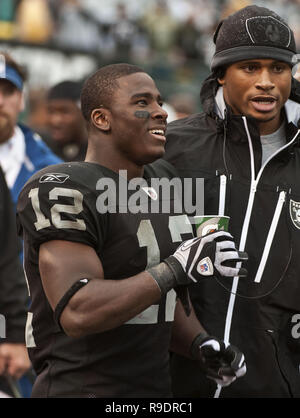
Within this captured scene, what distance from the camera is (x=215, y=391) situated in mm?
4039

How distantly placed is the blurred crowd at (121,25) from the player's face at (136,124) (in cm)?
1076

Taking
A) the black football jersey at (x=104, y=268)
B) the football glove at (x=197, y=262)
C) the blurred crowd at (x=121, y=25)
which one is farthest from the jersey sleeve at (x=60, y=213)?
the blurred crowd at (x=121, y=25)

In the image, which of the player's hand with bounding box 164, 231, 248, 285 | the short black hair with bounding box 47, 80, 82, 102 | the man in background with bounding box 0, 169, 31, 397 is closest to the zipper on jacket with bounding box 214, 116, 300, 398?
the player's hand with bounding box 164, 231, 248, 285

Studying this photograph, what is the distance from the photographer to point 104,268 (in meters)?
3.42

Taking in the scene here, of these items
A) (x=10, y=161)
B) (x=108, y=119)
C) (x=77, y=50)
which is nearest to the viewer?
(x=108, y=119)

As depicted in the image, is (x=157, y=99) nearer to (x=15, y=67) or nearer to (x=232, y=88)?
(x=232, y=88)

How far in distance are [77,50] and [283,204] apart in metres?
10.8

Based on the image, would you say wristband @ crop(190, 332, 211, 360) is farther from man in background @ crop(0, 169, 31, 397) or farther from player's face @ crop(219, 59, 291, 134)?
man in background @ crop(0, 169, 31, 397)

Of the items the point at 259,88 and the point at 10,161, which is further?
the point at 10,161

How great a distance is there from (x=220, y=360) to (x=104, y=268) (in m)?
0.64

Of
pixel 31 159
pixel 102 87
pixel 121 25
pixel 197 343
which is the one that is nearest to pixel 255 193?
pixel 197 343

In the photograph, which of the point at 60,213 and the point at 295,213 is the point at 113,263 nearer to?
the point at 60,213

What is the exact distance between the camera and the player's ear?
12.1ft
